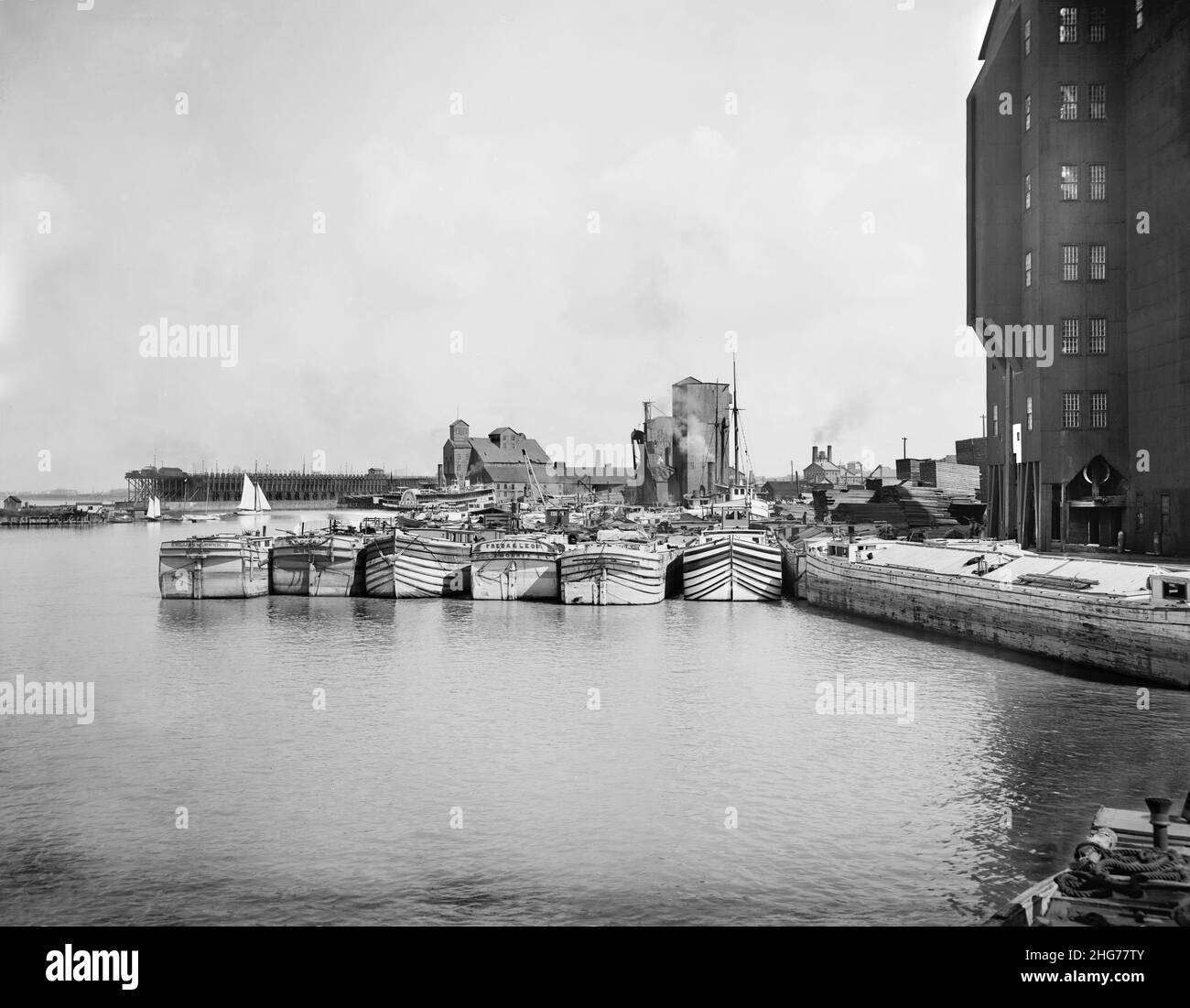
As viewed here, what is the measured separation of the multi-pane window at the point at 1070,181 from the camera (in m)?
56.5

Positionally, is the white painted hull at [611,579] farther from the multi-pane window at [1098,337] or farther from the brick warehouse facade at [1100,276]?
the multi-pane window at [1098,337]

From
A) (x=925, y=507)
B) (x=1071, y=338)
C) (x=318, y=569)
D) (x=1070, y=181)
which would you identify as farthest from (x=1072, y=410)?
(x=318, y=569)

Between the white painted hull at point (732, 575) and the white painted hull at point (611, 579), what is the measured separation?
3.03 meters

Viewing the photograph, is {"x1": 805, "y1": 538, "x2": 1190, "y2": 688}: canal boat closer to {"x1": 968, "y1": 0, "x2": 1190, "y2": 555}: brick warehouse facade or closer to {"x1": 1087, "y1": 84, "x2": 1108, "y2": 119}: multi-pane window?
{"x1": 968, "y1": 0, "x2": 1190, "y2": 555}: brick warehouse facade

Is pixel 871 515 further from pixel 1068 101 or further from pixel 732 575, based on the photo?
pixel 1068 101

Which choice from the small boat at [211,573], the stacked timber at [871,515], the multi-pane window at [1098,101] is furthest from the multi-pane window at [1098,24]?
the small boat at [211,573]

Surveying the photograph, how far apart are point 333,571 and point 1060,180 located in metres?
51.0

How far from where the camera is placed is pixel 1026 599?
38781 millimetres

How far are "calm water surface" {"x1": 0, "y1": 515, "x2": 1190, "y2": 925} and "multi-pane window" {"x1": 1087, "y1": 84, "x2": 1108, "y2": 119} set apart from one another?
1381 inches

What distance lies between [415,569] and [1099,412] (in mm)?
42804

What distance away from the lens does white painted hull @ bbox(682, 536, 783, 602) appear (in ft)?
201
